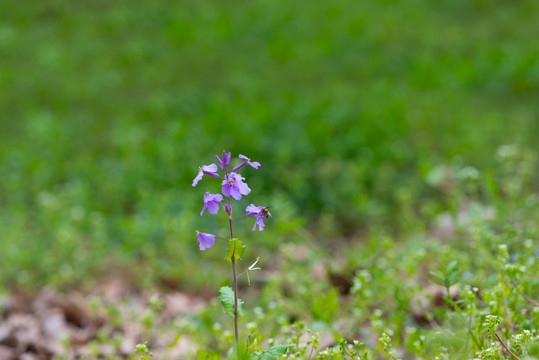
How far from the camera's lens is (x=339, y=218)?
3.77m

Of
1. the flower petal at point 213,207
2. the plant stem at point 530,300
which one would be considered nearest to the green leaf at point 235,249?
the flower petal at point 213,207

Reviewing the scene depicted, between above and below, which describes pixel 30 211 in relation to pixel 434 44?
below

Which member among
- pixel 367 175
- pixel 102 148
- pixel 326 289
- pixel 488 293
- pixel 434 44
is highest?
pixel 434 44

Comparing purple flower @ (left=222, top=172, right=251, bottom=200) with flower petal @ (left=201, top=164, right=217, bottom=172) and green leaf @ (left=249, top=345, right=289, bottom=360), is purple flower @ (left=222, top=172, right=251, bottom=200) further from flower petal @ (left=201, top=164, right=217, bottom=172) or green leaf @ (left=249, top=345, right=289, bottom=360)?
green leaf @ (left=249, top=345, right=289, bottom=360)

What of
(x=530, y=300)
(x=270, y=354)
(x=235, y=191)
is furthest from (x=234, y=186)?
(x=530, y=300)

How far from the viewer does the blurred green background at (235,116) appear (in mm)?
3484

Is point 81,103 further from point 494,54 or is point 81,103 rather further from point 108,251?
point 494,54

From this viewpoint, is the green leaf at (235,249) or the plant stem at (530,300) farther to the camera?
the plant stem at (530,300)

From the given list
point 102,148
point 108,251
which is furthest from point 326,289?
point 102,148

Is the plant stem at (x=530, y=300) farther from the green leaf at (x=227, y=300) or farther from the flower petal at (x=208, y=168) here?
the flower petal at (x=208, y=168)

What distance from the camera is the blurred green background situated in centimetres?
348

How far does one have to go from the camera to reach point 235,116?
4.86m

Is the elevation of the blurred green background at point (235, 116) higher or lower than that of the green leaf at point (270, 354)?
higher

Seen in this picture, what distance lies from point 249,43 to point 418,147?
3.40 m
